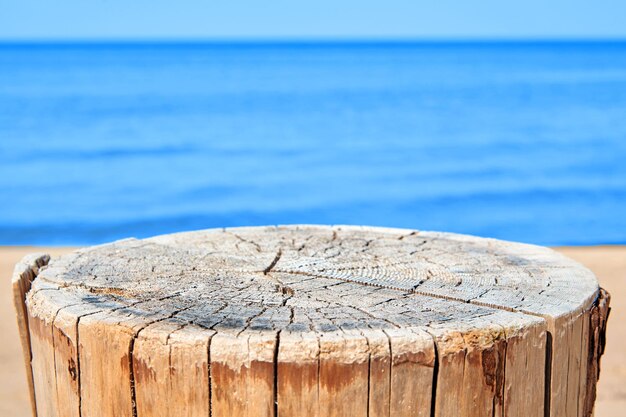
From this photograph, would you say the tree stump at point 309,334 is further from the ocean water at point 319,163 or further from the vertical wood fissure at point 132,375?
the ocean water at point 319,163

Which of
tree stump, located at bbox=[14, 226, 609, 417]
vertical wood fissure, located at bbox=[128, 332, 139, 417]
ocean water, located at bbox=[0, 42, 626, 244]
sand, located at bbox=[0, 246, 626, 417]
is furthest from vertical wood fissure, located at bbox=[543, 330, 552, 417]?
ocean water, located at bbox=[0, 42, 626, 244]

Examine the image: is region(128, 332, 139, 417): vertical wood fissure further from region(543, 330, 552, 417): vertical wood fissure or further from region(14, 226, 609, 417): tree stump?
region(543, 330, 552, 417): vertical wood fissure

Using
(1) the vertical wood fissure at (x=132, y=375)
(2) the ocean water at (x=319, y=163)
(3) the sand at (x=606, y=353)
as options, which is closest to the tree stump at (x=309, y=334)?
(1) the vertical wood fissure at (x=132, y=375)

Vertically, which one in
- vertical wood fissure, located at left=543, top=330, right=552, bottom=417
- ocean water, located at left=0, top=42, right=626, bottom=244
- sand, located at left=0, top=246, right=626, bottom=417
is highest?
vertical wood fissure, located at left=543, top=330, right=552, bottom=417

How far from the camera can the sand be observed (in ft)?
15.8

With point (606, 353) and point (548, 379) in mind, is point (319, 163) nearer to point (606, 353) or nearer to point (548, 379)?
point (606, 353)

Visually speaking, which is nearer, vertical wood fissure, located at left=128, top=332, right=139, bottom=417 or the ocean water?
vertical wood fissure, located at left=128, top=332, right=139, bottom=417

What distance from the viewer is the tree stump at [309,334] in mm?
1755

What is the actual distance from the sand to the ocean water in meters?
4.65

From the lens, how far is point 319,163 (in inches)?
739

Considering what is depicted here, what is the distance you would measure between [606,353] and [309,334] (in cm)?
433

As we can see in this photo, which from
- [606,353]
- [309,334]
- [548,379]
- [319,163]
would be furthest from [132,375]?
[319,163]

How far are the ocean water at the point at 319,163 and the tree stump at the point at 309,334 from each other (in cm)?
1011

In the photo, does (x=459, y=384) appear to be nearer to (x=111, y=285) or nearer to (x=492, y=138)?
(x=111, y=285)
